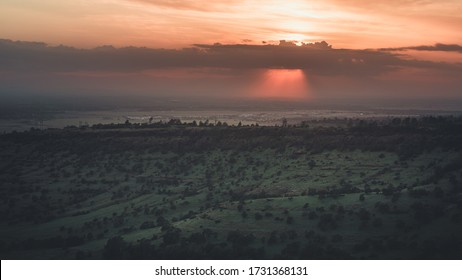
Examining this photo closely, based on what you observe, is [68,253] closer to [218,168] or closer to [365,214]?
[365,214]

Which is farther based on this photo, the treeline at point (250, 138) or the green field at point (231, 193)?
the treeline at point (250, 138)

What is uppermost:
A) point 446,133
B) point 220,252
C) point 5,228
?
point 446,133

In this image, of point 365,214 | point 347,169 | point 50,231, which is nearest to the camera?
point 365,214

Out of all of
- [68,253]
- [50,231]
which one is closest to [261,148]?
[50,231]

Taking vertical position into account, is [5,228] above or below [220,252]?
below

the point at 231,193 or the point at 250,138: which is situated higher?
the point at 250,138

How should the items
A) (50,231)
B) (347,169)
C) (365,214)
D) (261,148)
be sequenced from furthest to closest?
(261,148) → (347,169) → (50,231) → (365,214)

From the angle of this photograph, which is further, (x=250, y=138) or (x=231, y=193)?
(x=250, y=138)

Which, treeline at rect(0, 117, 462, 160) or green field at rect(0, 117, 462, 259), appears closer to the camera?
green field at rect(0, 117, 462, 259)
